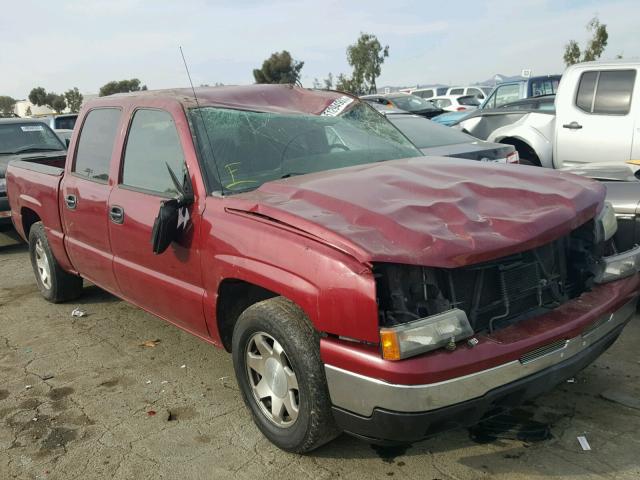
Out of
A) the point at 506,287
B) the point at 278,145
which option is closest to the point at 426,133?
the point at 278,145

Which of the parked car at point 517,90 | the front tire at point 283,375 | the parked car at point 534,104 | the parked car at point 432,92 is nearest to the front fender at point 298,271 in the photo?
the front tire at point 283,375

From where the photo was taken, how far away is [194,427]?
3381mm

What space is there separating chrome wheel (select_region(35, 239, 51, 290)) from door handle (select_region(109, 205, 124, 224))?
1.85 meters

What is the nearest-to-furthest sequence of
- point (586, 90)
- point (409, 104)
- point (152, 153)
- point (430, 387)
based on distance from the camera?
1. point (430, 387)
2. point (152, 153)
3. point (586, 90)
4. point (409, 104)

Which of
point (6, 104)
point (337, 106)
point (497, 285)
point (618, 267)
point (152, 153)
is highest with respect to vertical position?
point (337, 106)

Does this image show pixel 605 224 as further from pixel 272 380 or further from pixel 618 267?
pixel 272 380

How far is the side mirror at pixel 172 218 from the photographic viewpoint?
3354mm

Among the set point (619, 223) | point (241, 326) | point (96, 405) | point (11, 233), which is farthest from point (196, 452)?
point (11, 233)

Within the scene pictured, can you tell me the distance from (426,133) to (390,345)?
5300 mm

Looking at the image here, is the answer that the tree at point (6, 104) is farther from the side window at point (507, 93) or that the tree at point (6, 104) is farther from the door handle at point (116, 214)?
the door handle at point (116, 214)

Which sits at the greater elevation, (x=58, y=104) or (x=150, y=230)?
(x=150, y=230)

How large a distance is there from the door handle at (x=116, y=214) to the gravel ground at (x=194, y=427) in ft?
3.34

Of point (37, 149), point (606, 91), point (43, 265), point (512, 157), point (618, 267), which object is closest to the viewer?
point (618, 267)

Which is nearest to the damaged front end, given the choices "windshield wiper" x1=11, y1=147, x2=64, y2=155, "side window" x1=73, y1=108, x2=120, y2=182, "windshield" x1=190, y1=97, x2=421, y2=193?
"windshield" x1=190, y1=97, x2=421, y2=193
